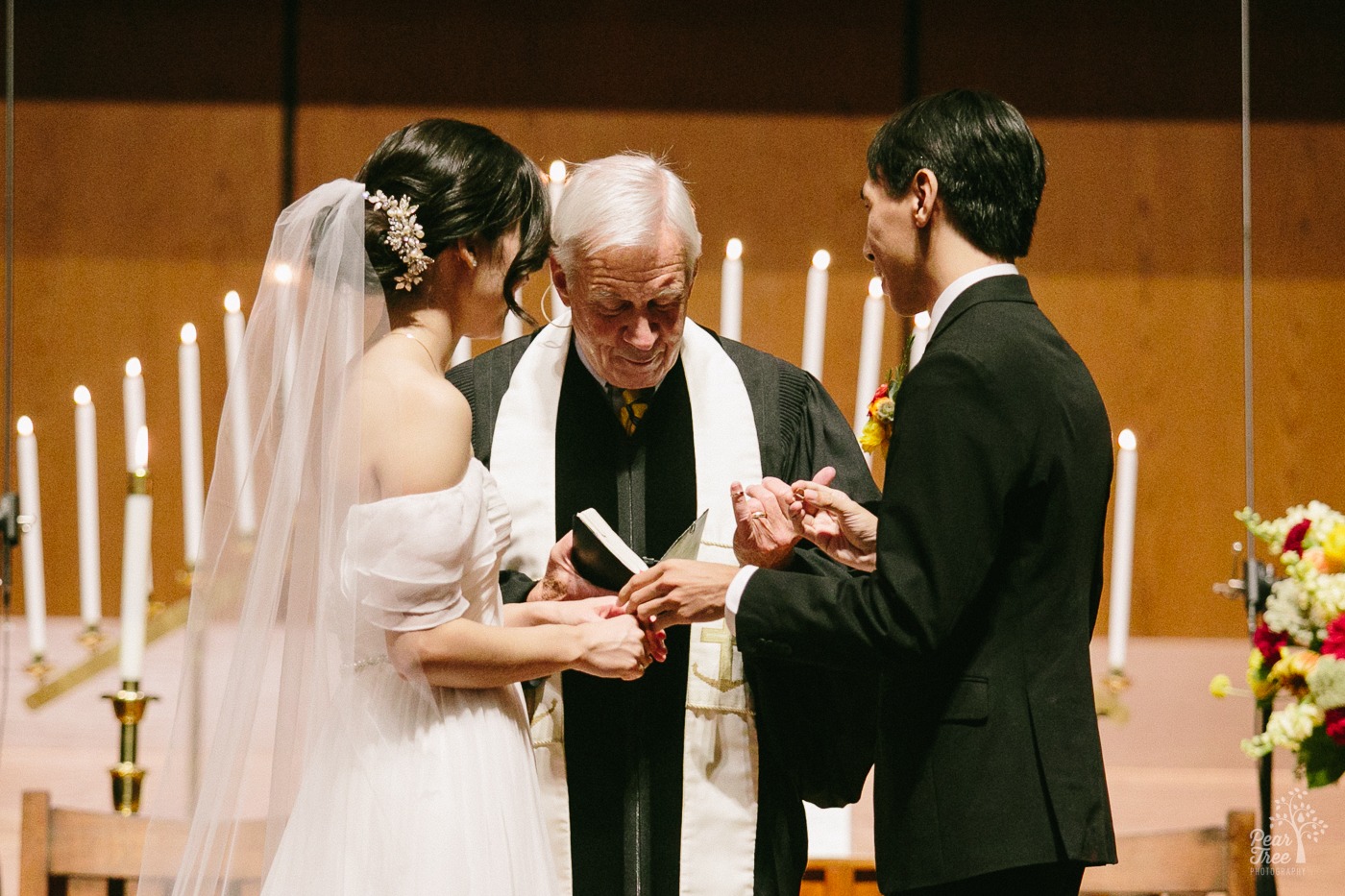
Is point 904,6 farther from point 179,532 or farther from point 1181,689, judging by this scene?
point 179,532

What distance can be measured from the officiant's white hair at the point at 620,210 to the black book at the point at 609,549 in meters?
0.46

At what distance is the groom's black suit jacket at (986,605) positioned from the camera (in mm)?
1600

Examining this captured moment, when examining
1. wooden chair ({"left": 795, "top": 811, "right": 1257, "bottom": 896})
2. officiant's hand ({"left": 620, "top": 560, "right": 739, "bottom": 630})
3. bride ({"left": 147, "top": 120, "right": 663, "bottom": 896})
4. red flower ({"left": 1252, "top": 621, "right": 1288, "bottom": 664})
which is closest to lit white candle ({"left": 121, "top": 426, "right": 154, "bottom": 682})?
bride ({"left": 147, "top": 120, "right": 663, "bottom": 896})

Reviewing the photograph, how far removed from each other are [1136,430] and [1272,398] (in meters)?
0.41

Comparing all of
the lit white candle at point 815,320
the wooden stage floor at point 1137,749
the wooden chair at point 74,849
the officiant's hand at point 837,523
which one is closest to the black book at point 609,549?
the officiant's hand at point 837,523

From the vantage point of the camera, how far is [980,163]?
1.72 metres

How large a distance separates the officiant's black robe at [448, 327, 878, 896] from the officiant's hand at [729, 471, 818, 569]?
13cm

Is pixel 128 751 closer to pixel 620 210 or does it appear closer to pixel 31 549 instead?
pixel 31 549

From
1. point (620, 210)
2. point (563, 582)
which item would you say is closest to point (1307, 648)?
point (563, 582)

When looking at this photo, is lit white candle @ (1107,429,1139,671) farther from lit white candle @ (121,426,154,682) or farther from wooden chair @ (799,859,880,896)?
lit white candle @ (121,426,154,682)

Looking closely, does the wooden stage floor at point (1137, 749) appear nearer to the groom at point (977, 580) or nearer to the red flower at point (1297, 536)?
the groom at point (977, 580)

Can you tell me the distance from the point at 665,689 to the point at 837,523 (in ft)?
1.50

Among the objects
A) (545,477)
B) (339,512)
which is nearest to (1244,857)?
(545,477)

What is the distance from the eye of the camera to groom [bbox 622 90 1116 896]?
5.26 ft
